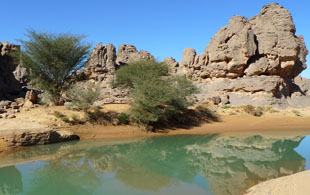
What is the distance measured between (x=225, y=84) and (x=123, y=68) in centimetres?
1299

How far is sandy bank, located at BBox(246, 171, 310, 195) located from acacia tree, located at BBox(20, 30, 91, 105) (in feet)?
53.7

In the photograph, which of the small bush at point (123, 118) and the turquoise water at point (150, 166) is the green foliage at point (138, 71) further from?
the turquoise water at point (150, 166)

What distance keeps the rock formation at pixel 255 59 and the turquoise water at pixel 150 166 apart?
1340cm

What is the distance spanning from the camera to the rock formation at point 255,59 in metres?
26.3

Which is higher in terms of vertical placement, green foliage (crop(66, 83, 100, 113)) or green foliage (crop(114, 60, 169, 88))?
green foliage (crop(114, 60, 169, 88))

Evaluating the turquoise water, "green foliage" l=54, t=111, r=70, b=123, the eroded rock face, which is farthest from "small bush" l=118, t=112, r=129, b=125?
the eroded rock face

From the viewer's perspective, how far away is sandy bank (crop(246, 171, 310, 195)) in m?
5.31

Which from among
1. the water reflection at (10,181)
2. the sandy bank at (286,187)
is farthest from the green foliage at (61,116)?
the sandy bank at (286,187)

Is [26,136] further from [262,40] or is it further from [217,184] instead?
[262,40]

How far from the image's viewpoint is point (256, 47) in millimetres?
27562

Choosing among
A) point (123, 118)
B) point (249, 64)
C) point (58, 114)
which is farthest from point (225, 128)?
point (58, 114)

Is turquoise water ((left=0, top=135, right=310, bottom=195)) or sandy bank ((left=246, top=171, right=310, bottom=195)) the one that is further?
turquoise water ((left=0, top=135, right=310, bottom=195))

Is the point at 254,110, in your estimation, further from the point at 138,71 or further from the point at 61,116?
the point at 61,116

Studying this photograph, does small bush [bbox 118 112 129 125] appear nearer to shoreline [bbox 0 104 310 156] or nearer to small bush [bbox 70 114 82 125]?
shoreline [bbox 0 104 310 156]
